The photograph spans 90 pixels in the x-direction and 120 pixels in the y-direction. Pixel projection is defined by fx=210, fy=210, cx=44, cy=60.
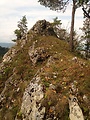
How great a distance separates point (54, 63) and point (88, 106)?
6490 millimetres

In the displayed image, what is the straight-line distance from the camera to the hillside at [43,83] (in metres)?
12.6

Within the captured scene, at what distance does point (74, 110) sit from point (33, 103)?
121 inches

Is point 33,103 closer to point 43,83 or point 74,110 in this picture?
point 43,83

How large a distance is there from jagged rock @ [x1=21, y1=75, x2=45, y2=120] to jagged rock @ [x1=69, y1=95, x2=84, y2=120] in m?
1.73

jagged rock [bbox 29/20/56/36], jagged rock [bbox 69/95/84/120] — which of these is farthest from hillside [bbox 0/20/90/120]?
jagged rock [bbox 29/20/56/36]

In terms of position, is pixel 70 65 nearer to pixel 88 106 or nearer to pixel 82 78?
pixel 82 78

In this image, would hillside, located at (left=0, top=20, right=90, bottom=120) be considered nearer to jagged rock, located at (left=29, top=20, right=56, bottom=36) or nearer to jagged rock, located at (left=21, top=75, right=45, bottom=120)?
jagged rock, located at (left=21, top=75, right=45, bottom=120)

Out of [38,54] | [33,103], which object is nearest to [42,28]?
[38,54]

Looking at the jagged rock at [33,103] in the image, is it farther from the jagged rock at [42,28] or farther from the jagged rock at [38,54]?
the jagged rock at [42,28]

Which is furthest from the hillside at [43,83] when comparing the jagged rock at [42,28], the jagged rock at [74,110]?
the jagged rock at [42,28]

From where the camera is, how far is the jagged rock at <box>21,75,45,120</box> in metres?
12.9

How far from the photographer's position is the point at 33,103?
13.9 meters

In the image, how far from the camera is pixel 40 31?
26.9 m

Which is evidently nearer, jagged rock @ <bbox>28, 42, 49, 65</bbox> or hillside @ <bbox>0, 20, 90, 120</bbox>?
hillside @ <bbox>0, 20, 90, 120</bbox>
